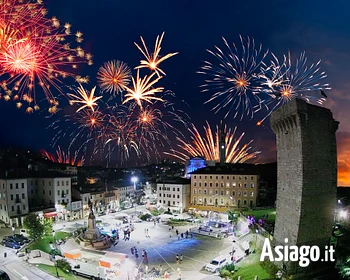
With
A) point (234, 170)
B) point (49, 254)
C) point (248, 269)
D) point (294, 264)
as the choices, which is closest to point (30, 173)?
point (49, 254)

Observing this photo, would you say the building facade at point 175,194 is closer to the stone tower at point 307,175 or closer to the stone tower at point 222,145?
the stone tower at point 222,145

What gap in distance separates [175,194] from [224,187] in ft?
38.9

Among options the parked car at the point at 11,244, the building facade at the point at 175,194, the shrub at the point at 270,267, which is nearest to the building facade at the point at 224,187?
the building facade at the point at 175,194

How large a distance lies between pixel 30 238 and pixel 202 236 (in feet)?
79.7

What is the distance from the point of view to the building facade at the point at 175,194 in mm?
69375

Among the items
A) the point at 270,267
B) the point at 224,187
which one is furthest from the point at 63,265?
the point at 224,187

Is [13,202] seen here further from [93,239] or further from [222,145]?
[222,145]

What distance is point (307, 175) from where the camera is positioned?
22688 millimetres

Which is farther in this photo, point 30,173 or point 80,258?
point 30,173

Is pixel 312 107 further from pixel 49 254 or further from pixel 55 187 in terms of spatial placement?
pixel 55 187

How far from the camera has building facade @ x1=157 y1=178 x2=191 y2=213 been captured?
69375 millimetres

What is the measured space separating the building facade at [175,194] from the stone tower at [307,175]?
147ft

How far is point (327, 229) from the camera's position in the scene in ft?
78.4

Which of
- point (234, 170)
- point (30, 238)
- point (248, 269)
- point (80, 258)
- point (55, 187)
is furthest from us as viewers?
point (234, 170)
